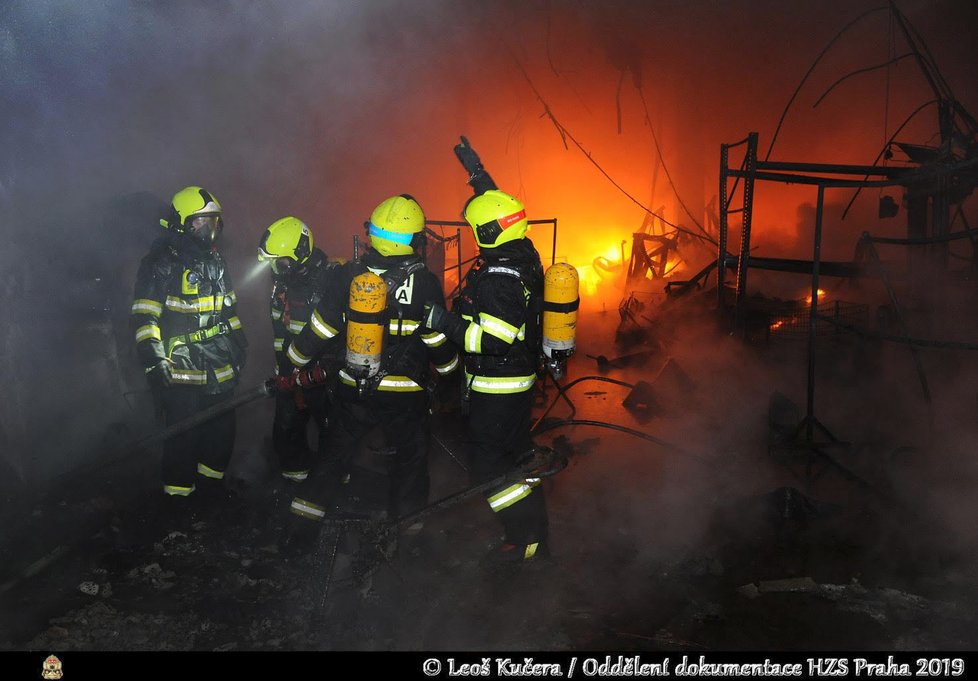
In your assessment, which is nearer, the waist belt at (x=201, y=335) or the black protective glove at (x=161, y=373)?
the black protective glove at (x=161, y=373)

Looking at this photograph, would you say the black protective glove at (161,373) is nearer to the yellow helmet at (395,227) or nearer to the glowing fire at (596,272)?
the yellow helmet at (395,227)

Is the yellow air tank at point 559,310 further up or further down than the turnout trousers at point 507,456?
further up

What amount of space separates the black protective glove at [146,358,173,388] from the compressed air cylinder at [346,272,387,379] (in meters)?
1.48

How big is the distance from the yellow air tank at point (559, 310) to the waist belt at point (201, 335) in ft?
8.34

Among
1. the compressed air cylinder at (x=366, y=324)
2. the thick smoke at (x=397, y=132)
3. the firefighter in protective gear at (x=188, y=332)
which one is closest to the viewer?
the compressed air cylinder at (x=366, y=324)

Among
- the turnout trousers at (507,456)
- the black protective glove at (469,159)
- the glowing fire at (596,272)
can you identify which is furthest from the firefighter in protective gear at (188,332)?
the glowing fire at (596,272)

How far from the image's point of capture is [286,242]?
491 cm

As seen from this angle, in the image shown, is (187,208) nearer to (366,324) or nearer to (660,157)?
(366,324)

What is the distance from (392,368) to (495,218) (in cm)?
116

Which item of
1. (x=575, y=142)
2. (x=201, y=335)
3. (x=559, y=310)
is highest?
(x=575, y=142)

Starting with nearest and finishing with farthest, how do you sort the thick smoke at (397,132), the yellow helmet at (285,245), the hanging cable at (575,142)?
the yellow helmet at (285,245), the thick smoke at (397,132), the hanging cable at (575,142)

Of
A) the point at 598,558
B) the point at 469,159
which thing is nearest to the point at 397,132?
the point at 469,159

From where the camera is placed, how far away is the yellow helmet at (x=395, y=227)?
4.20m

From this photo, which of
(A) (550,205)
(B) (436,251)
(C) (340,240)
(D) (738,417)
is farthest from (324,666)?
(A) (550,205)
